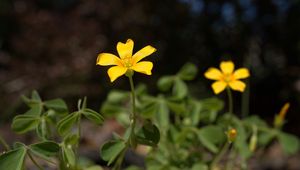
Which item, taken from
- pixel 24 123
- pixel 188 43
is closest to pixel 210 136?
pixel 24 123

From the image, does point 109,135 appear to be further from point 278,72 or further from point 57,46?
point 278,72

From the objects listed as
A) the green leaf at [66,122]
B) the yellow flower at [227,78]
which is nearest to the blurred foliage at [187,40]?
the yellow flower at [227,78]

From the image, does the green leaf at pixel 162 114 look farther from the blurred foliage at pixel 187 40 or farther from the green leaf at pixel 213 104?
the blurred foliage at pixel 187 40

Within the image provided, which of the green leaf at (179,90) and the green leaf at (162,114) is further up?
the green leaf at (179,90)

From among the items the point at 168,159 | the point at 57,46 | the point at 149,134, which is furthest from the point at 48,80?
the point at 149,134

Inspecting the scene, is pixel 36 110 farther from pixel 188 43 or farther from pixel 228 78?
pixel 188 43
